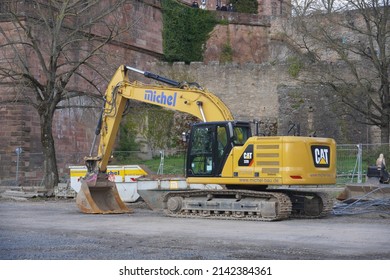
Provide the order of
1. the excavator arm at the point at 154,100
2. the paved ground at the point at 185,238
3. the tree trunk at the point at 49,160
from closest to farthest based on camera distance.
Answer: the paved ground at the point at 185,238, the excavator arm at the point at 154,100, the tree trunk at the point at 49,160

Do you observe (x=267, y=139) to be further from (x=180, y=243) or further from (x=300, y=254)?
(x=300, y=254)

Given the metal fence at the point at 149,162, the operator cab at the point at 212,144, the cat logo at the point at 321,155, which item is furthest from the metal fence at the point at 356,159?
the operator cab at the point at 212,144

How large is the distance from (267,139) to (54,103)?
1219cm

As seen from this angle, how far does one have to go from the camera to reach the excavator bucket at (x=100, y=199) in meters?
18.8

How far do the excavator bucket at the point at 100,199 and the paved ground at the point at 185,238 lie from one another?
55cm

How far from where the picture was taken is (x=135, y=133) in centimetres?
3769

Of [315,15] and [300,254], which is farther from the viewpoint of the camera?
[315,15]

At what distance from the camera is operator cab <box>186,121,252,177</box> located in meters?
17.1

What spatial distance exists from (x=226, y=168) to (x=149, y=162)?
1458 centimetres

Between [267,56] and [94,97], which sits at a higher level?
[267,56]

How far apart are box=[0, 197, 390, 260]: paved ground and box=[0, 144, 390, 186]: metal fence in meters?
8.90

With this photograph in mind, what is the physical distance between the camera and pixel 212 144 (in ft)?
56.7

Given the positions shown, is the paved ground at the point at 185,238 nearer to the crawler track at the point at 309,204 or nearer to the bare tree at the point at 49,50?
the crawler track at the point at 309,204

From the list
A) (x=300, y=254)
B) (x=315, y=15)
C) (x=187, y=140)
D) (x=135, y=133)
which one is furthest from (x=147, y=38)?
(x=300, y=254)
